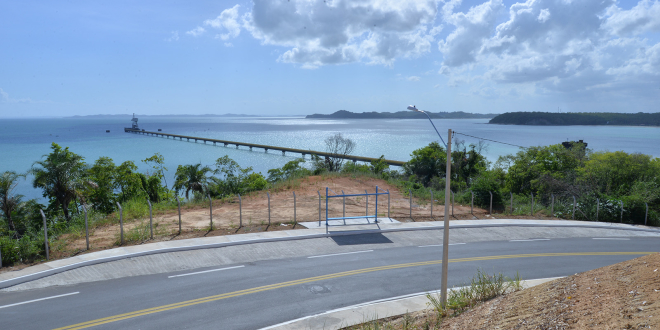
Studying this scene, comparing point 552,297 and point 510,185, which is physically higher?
point 552,297

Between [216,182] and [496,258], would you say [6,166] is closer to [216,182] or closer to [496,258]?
[216,182]

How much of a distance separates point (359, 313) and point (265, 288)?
317 cm

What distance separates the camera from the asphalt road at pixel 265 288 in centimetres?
986

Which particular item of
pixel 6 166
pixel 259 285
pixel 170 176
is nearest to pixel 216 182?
pixel 259 285

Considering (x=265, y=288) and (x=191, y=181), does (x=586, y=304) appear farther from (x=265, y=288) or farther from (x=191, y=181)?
(x=191, y=181)

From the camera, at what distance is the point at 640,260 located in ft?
28.7

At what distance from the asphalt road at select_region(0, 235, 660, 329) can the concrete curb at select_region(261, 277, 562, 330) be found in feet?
0.94

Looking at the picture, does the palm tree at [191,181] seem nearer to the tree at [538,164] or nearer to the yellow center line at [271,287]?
the yellow center line at [271,287]

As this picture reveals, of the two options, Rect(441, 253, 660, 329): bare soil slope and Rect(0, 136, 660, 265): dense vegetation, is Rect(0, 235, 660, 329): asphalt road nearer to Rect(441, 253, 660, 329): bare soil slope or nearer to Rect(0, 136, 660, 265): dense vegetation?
Rect(441, 253, 660, 329): bare soil slope

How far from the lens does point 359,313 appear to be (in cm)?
1038

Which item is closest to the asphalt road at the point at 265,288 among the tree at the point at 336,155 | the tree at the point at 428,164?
the tree at the point at 336,155

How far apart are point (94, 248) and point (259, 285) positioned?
7.34 metres

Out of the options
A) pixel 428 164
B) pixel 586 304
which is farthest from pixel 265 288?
pixel 428 164

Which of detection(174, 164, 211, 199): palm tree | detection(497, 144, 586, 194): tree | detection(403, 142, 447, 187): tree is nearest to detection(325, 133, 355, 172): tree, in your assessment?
detection(403, 142, 447, 187): tree
